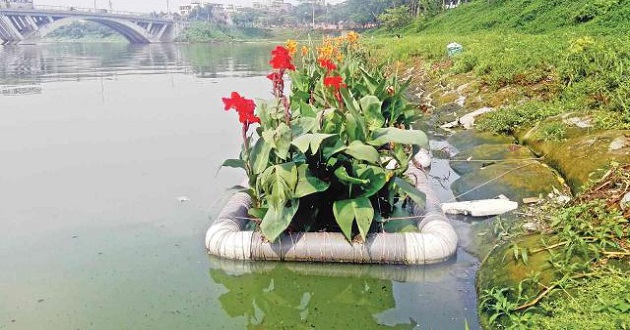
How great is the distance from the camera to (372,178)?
150 inches

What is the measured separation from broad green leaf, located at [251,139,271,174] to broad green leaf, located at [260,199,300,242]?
326 millimetres

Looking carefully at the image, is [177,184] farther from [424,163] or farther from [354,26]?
[354,26]

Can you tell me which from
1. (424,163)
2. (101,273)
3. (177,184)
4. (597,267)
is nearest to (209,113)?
(177,184)

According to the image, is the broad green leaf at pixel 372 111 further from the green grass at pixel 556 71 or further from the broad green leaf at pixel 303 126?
the green grass at pixel 556 71

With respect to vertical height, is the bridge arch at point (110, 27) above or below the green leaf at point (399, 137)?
above

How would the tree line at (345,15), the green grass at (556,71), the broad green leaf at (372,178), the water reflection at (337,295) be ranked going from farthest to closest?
the tree line at (345,15)
the green grass at (556,71)
the broad green leaf at (372,178)
the water reflection at (337,295)

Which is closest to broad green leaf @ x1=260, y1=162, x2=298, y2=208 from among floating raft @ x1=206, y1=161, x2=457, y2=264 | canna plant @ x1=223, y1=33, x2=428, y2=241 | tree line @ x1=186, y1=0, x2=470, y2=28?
canna plant @ x1=223, y1=33, x2=428, y2=241

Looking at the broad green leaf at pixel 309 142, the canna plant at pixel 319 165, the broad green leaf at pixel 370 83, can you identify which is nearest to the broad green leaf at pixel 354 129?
the canna plant at pixel 319 165

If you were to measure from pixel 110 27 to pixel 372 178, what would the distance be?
203ft

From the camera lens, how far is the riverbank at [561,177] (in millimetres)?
2707

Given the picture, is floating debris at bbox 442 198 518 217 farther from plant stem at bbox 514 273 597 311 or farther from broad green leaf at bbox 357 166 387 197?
plant stem at bbox 514 273 597 311

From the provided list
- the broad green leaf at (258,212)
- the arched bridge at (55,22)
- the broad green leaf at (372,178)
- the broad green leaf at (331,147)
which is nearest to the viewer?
the broad green leaf at (331,147)

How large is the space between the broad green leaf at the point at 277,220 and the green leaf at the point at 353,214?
32 cm

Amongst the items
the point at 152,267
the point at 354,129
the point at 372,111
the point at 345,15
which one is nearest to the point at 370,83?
the point at 372,111
